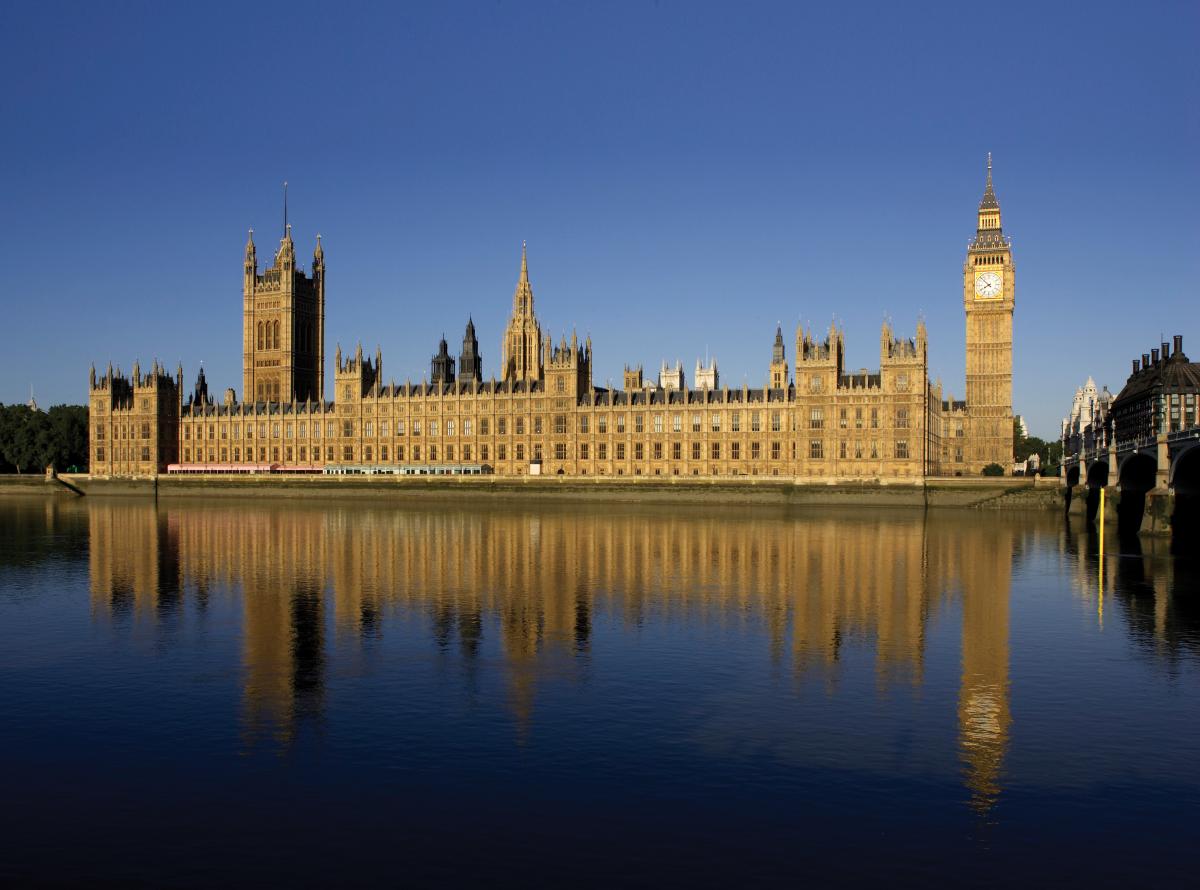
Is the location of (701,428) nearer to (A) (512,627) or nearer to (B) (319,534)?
(B) (319,534)

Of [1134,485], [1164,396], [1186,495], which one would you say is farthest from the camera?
[1164,396]

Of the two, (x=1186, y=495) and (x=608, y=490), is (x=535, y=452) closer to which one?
(x=608, y=490)

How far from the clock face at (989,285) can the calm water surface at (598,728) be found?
332ft

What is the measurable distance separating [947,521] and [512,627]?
64023mm

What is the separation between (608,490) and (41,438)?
93054 millimetres

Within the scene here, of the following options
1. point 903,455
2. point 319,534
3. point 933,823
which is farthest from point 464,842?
point 903,455

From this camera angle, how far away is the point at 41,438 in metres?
163

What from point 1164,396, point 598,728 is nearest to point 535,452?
point 1164,396

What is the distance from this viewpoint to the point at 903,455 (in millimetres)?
121688

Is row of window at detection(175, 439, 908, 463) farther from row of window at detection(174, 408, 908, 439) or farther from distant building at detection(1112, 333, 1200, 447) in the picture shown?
distant building at detection(1112, 333, 1200, 447)

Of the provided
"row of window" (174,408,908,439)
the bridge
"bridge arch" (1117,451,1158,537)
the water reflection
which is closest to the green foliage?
"row of window" (174,408,908,439)

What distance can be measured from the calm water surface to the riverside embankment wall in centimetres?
5821

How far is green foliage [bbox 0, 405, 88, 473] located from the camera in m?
161

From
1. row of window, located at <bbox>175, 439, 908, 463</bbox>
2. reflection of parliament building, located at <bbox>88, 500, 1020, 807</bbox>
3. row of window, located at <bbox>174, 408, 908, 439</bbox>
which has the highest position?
row of window, located at <bbox>174, 408, 908, 439</bbox>
